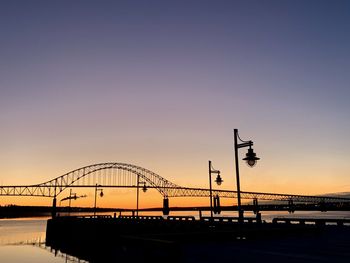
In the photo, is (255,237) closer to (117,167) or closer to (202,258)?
(202,258)

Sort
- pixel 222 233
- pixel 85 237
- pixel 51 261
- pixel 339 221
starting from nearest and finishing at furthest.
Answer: pixel 222 233
pixel 339 221
pixel 51 261
pixel 85 237

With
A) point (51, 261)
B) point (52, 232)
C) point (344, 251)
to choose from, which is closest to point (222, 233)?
point (344, 251)

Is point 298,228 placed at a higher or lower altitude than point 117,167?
lower

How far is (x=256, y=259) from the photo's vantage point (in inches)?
486

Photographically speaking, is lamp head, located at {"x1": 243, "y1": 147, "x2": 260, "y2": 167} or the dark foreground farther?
lamp head, located at {"x1": 243, "y1": 147, "x2": 260, "y2": 167}

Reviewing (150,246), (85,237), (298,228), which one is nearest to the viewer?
(150,246)

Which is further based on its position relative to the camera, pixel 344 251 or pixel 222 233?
pixel 222 233

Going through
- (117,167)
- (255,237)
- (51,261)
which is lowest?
(51,261)

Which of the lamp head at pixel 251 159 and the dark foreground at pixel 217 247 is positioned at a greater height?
the lamp head at pixel 251 159

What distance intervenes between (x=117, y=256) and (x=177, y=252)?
4.01 m

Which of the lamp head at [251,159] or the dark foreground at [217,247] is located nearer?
the dark foreground at [217,247]

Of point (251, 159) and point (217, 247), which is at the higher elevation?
point (251, 159)

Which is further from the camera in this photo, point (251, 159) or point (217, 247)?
point (251, 159)

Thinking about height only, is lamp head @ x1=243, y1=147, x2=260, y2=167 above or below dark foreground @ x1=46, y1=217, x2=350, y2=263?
above
